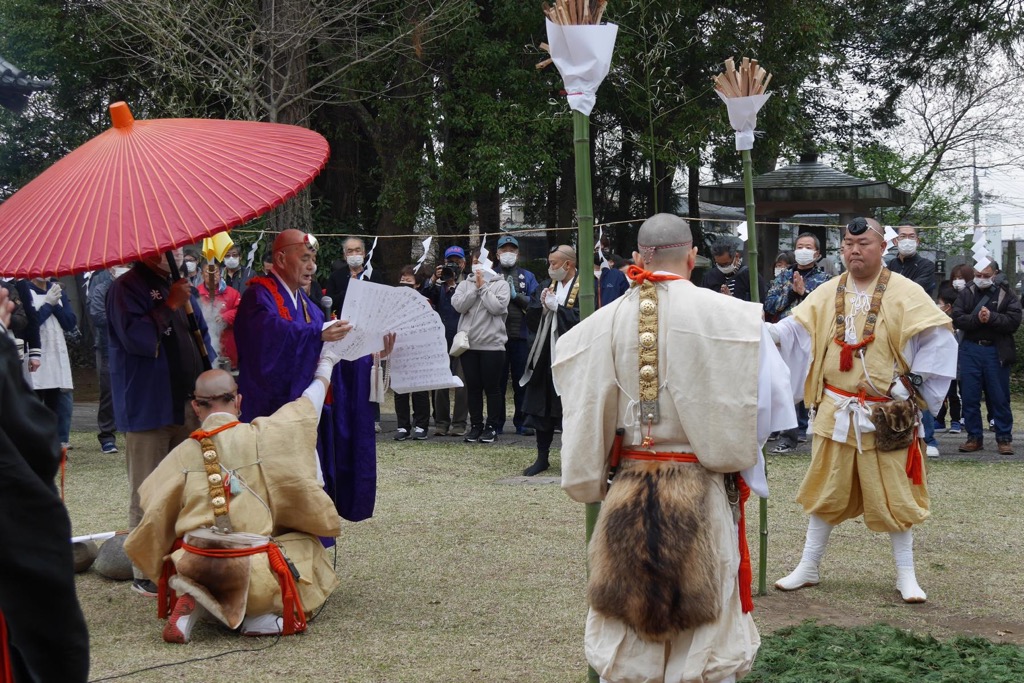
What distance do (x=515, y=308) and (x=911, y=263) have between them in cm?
378

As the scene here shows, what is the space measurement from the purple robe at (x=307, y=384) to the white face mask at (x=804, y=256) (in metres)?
4.64

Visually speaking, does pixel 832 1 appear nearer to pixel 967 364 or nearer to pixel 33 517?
pixel 967 364

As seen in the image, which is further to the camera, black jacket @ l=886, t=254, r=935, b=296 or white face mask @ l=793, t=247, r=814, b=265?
black jacket @ l=886, t=254, r=935, b=296

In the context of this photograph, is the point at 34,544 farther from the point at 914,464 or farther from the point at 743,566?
the point at 914,464

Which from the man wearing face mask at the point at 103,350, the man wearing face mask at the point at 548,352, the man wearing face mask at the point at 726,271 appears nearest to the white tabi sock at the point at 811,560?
the man wearing face mask at the point at 548,352

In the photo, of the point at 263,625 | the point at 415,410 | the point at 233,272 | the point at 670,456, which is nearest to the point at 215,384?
the point at 263,625

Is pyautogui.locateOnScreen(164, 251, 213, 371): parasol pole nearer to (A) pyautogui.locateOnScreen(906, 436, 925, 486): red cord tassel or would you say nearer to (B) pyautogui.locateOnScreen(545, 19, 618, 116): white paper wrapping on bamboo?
(B) pyautogui.locateOnScreen(545, 19, 618, 116): white paper wrapping on bamboo

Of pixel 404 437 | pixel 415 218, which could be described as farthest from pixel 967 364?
pixel 415 218

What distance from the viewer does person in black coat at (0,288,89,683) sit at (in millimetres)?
1858

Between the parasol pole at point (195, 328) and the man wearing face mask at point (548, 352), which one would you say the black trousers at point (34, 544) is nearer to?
the parasol pole at point (195, 328)

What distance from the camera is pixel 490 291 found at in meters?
10.6

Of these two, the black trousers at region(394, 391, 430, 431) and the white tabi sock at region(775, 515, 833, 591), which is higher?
the black trousers at region(394, 391, 430, 431)

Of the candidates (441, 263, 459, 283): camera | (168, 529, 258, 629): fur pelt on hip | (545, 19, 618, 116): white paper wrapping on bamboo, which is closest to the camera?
(545, 19, 618, 116): white paper wrapping on bamboo

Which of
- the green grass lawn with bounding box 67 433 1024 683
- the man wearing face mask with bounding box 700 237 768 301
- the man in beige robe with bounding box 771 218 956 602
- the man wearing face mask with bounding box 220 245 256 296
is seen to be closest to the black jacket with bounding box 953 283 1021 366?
the man wearing face mask with bounding box 700 237 768 301
